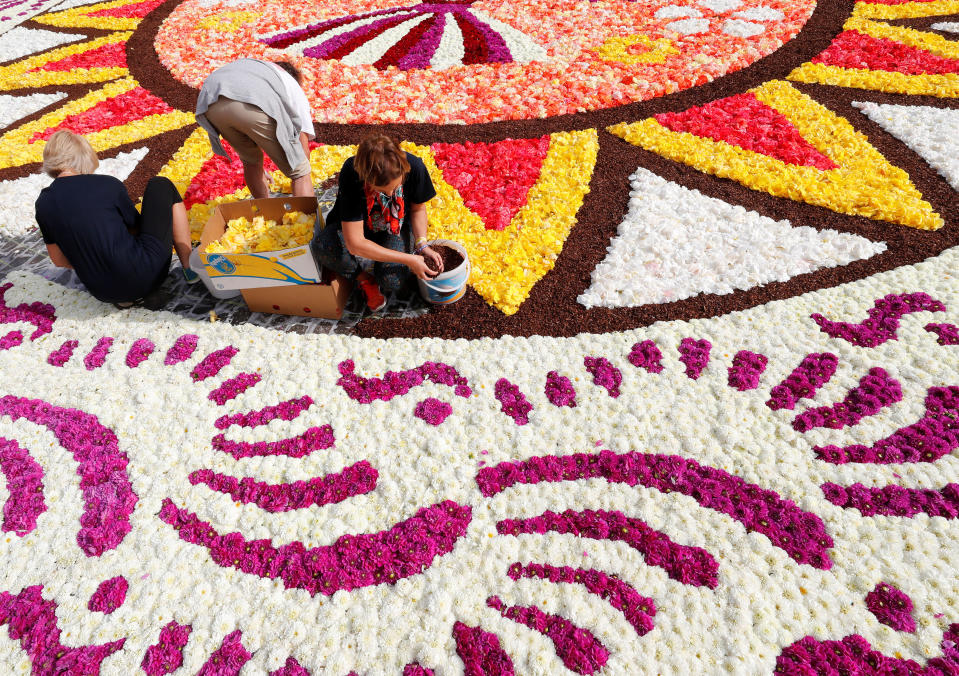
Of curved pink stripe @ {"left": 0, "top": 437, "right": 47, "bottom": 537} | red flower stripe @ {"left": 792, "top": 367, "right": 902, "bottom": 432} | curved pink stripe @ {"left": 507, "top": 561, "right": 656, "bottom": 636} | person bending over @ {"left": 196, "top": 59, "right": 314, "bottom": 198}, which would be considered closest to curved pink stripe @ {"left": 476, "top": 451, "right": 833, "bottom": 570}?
curved pink stripe @ {"left": 507, "top": 561, "right": 656, "bottom": 636}

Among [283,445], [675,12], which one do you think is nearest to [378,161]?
[283,445]

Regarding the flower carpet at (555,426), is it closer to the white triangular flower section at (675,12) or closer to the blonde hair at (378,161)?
the blonde hair at (378,161)

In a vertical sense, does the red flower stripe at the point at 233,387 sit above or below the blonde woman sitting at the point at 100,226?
below

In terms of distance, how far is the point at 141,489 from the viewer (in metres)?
2.89

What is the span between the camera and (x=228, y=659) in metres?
2.26

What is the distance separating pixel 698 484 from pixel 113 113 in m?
7.77

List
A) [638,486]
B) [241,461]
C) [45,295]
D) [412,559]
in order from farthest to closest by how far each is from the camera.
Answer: [45,295], [241,461], [638,486], [412,559]

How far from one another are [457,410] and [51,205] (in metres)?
3.00

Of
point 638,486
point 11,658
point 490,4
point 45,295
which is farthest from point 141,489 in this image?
point 490,4

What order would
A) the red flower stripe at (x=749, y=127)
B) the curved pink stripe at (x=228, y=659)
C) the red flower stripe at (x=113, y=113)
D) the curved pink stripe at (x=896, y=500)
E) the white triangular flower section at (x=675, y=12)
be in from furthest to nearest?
the white triangular flower section at (x=675, y=12) → the red flower stripe at (x=113, y=113) → the red flower stripe at (x=749, y=127) → the curved pink stripe at (x=896, y=500) → the curved pink stripe at (x=228, y=659)

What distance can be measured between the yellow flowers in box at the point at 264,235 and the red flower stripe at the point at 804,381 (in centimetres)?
328

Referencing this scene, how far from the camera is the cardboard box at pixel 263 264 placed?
3.48 metres

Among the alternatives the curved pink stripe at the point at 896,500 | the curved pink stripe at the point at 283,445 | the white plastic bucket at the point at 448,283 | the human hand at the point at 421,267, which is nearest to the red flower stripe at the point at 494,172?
the white plastic bucket at the point at 448,283

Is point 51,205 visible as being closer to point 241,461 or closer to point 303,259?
point 303,259
